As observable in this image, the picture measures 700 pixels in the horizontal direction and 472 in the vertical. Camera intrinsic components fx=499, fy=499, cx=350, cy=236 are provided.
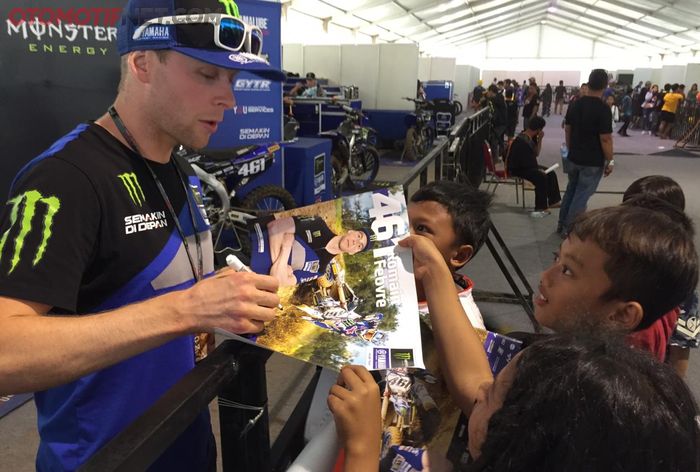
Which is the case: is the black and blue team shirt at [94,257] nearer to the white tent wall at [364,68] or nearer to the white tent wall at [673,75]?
the white tent wall at [364,68]

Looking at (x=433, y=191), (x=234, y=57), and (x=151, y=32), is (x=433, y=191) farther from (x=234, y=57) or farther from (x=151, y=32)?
(x=151, y=32)

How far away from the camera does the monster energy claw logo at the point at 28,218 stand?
695 mm

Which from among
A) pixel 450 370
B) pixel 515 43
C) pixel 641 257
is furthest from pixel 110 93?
pixel 515 43

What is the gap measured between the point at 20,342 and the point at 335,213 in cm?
57

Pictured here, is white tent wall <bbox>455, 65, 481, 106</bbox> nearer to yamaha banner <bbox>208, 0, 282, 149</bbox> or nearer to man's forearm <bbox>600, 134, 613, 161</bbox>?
man's forearm <bbox>600, 134, 613, 161</bbox>

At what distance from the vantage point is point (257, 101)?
461 cm

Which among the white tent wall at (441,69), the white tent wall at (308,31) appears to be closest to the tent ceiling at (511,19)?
the white tent wall at (308,31)

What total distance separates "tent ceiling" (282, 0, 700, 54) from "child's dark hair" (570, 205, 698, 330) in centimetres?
1564

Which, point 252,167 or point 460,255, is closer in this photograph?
point 460,255

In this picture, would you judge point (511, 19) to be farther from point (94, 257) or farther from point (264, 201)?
point (94, 257)

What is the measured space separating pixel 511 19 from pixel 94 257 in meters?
38.7

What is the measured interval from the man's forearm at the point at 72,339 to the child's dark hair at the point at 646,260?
85 centimetres

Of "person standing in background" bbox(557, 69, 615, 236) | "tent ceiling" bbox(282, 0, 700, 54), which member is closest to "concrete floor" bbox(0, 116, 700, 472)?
"person standing in background" bbox(557, 69, 615, 236)

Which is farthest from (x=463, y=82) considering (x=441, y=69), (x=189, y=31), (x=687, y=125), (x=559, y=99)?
(x=189, y=31)
